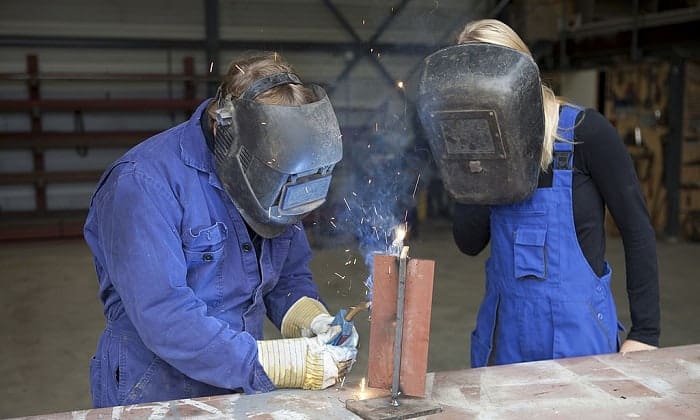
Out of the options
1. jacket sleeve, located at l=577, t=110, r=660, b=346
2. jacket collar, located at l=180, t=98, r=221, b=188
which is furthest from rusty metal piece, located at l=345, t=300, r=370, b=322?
jacket sleeve, located at l=577, t=110, r=660, b=346

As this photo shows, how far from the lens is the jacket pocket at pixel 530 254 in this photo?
196cm

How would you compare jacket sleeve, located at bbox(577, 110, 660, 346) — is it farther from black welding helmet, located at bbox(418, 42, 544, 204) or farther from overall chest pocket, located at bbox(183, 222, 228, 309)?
overall chest pocket, located at bbox(183, 222, 228, 309)

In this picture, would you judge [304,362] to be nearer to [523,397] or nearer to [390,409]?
[390,409]

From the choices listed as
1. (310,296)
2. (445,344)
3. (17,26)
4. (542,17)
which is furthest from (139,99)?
(310,296)

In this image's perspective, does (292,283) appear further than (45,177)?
No

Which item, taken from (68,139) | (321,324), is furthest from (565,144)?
(68,139)

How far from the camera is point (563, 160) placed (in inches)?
76.7

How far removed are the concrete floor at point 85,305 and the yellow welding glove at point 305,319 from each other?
79.7 inches

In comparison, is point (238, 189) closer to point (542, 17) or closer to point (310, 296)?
point (310, 296)

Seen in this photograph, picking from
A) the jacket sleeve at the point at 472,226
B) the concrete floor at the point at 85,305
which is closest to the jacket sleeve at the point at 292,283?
the jacket sleeve at the point at 472,226

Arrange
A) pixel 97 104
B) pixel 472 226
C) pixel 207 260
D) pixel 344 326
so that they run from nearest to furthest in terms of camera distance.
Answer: pixel 207 260 < pixel 344 326 < pixel 472 226 < pixel 97 104

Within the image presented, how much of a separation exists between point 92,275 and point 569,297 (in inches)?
218

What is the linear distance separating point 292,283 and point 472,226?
62 cm

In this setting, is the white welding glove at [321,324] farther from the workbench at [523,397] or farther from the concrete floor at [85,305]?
the concrete floor at [85,305]
